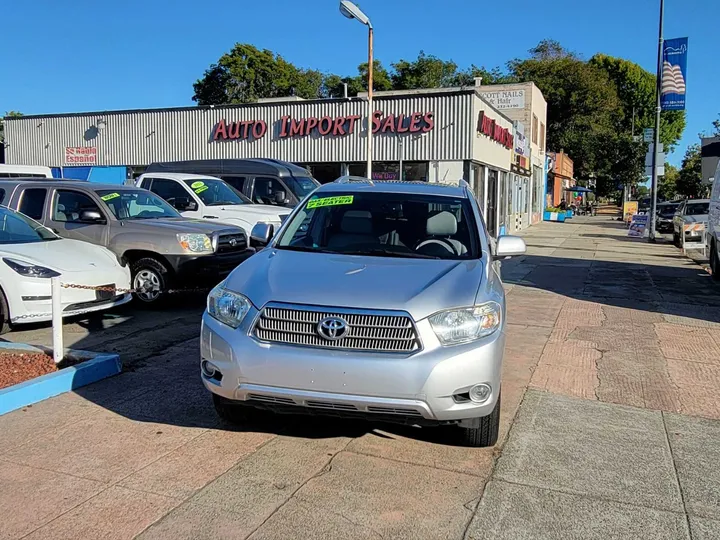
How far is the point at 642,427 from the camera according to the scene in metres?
4.96

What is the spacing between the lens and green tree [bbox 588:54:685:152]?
76.1m

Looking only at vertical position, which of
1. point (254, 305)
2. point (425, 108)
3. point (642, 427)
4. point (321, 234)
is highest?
point (425, 108)

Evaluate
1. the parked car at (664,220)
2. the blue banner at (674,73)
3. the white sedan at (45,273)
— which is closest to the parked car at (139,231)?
the white sedan at (45,273)

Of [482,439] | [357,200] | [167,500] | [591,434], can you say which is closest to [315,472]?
[167,500]

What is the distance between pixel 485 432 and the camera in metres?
4.30

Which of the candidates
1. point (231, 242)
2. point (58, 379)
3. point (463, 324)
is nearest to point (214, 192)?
point (231, 242)

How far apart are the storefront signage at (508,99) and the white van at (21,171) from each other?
28.6m

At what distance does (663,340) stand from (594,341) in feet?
2.90

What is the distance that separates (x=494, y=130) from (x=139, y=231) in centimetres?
1885

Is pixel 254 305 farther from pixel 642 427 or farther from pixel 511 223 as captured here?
pixel 511 223

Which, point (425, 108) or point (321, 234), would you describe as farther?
point (425, 108)

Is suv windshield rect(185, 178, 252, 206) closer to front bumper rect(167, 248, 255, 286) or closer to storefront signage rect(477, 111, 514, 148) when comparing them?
front bumper rect(167, 248, 255, 286)

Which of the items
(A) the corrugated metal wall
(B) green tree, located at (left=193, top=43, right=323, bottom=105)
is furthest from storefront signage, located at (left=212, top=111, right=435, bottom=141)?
(B) green tree, located at (left=193, top=43, right=323, bottom=105)

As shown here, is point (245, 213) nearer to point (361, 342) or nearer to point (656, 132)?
point (361, 342)
